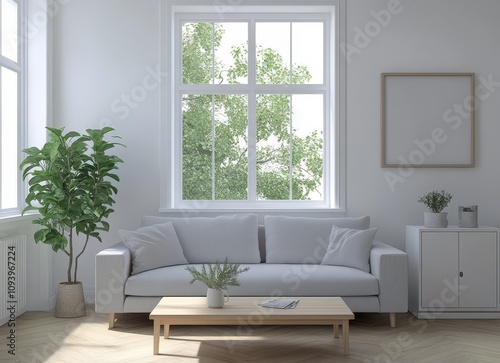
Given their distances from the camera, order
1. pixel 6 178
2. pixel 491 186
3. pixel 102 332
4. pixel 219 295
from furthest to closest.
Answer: pixel 491 186 → pixel 6 178 → pixel 102 332 → pixel 219 295

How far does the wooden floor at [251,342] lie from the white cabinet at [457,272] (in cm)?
14

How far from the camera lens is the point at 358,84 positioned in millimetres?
6113

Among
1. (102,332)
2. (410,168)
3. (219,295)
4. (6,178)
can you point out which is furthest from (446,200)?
(6,178)

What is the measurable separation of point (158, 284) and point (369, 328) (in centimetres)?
177

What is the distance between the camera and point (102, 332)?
195 inches

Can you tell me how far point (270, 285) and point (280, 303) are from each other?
654 mm

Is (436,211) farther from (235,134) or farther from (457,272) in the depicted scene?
(235,134)

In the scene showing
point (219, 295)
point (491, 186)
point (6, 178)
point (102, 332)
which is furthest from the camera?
point (491, 186)

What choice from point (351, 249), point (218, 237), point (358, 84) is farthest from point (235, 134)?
point (351, 249)

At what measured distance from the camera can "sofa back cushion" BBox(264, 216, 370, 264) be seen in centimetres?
559

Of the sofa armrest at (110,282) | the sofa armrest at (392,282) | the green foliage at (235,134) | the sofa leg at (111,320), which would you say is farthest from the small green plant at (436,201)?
the sofa leg at (111,320)

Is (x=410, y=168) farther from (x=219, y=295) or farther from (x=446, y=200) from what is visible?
(x=219, y=295)

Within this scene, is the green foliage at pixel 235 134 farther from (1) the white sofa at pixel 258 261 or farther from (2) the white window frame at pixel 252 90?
(1) the white sofa at pixel 258 261

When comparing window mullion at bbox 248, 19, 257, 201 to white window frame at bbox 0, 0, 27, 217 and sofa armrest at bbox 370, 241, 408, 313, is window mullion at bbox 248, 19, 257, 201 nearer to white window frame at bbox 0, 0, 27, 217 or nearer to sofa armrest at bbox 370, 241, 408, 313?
sofa armrest at bbox 370, 241, 408, 313
